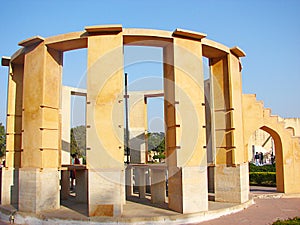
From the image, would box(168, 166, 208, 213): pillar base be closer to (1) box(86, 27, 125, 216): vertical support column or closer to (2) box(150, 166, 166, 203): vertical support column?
(2) box(150, 166, 166, 203): vertical support column

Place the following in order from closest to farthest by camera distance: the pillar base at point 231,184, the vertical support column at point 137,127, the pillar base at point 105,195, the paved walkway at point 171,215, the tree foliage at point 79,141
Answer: the paved walkway at point 171,215 → the pillar base at point 105,195 → the pillar base at point 231,184 → the vertical support column at point 137,127 → the tree foliage at point 79,141

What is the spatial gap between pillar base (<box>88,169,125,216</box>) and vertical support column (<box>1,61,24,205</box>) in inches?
153

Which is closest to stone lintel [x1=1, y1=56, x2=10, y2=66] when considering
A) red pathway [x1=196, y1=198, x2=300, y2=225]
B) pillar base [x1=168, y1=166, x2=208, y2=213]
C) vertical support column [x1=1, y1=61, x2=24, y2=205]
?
vertical support column [x1=1, y1=61, x2=24, y2=205]

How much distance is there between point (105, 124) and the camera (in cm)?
862

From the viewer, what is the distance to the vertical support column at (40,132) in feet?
30.0

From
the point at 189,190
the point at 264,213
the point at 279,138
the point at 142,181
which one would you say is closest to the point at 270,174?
the point at 279,138

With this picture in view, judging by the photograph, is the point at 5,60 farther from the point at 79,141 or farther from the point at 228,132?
the point at 79,141

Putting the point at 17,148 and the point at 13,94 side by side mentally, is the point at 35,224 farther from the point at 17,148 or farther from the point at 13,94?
the point at 13,94

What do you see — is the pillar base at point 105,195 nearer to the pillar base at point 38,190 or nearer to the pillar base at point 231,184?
the pillar base at point 38,190

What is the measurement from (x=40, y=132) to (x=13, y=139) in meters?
2.23

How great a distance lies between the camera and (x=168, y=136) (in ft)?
31.9

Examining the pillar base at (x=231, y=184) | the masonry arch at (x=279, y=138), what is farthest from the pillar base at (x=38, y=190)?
the masonry arch at (x=279, y=138)

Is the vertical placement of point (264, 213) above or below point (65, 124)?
below

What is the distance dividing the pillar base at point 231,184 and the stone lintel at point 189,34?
4.56 meters
